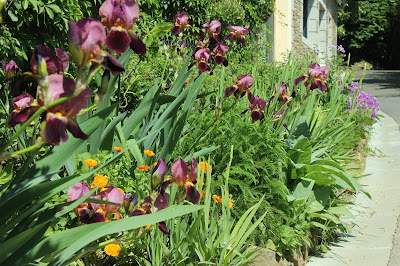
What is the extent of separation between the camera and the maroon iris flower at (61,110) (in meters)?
1.24

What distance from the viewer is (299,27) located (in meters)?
15.1

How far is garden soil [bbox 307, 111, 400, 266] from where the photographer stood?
3.33m

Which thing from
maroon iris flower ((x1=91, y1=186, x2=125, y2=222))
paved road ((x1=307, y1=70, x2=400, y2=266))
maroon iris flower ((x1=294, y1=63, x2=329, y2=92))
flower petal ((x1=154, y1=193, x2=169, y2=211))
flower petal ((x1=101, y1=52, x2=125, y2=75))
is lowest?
paved road ((x1=307, y1=70, x2=400, y2=266))

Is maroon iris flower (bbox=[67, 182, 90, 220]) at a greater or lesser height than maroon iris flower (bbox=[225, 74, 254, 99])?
lesser

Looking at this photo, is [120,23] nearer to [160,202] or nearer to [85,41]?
[85,41]

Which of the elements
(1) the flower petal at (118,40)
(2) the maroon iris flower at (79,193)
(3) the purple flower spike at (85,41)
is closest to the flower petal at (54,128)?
(3) the purple flower spike at (85,41)

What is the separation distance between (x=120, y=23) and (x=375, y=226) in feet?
10.3

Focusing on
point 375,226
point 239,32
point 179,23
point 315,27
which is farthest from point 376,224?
point 315,27

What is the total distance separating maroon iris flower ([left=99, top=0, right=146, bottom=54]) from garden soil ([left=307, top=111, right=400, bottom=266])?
88.9 inches

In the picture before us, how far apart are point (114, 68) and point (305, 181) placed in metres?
2.58

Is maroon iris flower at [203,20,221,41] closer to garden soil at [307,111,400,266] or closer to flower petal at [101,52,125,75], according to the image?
garden soil at [307,111,400,266]

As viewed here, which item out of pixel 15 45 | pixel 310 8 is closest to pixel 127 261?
pixel 15 45

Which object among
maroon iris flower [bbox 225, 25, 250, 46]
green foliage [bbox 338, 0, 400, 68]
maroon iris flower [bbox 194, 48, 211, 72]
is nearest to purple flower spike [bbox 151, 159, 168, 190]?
maroon iris flower [bbox 194, 48, 211, 72]

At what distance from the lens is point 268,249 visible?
2.87 meters
